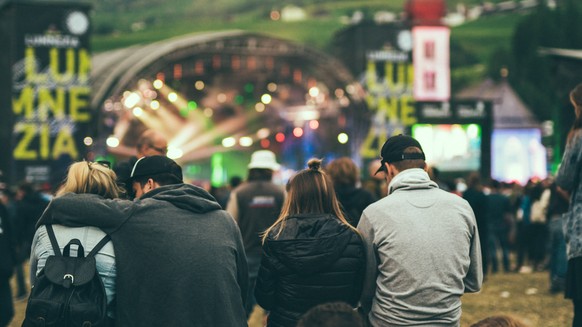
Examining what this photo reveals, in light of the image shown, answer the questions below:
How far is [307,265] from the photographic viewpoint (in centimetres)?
464

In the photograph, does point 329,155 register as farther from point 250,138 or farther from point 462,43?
point 462,43

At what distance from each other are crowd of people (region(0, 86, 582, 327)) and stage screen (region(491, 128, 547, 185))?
132ft

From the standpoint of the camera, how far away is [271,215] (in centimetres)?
805

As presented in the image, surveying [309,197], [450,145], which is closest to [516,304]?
[309,197]

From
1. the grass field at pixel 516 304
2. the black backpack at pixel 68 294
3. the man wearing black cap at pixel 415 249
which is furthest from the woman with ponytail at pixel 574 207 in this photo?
the grass field at pixel 516 304

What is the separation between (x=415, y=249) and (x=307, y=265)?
62 cm

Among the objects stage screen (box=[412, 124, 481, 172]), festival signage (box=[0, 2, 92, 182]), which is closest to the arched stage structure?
festival signage (box=[0, 2, 92, 182])

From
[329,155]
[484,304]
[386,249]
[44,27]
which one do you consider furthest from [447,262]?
[329,155]

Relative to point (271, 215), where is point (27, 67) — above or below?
above

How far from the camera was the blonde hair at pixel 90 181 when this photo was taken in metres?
4.25

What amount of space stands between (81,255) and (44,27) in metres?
23.7

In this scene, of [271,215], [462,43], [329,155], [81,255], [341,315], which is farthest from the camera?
[462,43]

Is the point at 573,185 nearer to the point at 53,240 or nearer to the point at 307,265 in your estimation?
the point at 307,265

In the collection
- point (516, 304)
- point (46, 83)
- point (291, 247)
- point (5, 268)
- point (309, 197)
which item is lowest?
point (516, 304)
